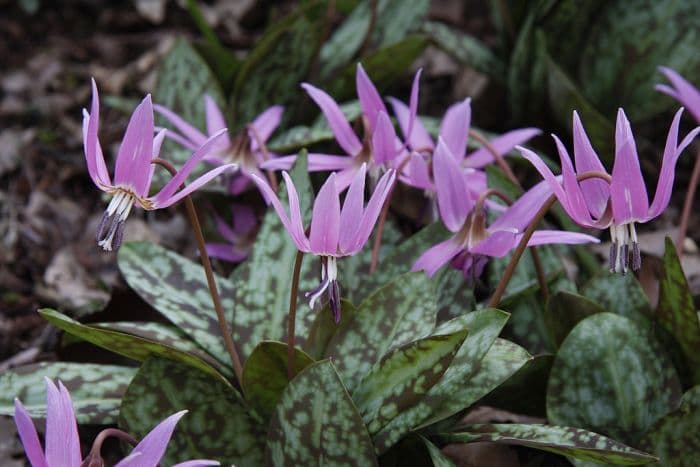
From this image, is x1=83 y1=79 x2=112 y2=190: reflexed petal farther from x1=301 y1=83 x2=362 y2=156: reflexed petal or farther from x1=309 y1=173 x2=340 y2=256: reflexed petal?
x1=301 y1=83 x2=362 y2=156: reflexed petal

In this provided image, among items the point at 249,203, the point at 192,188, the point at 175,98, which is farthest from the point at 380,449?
the point at 175,98

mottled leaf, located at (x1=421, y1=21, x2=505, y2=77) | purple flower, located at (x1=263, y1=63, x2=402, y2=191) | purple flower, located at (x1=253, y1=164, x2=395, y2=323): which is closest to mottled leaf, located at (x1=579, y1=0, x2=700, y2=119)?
mottled leaf, located at (x1=421, y1=21, x2=505, y2=77)

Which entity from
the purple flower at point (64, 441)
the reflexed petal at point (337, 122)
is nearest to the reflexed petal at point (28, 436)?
the purple flower at point (64, 441)

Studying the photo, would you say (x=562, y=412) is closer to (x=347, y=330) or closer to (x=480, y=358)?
(x=480, y=358)

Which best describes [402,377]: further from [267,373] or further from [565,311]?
[565,311]

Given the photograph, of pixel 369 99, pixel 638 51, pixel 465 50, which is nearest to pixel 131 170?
pixel 369 99

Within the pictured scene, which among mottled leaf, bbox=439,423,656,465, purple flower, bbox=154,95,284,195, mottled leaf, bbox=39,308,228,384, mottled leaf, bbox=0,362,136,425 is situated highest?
purple flower, bbox=154,95,284,195
